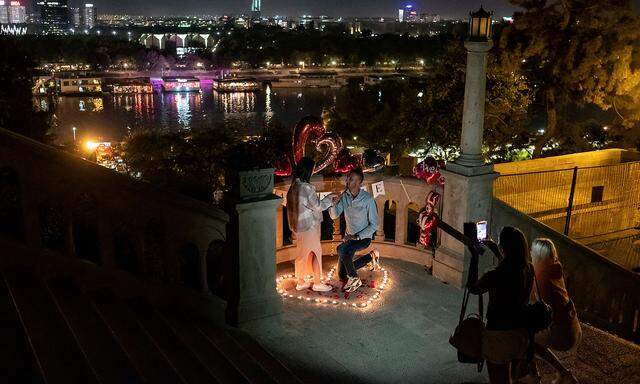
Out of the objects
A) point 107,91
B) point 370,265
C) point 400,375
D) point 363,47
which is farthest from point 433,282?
point 363,47

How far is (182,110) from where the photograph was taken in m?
98.5

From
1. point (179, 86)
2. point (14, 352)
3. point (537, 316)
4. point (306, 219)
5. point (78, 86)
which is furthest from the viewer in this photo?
point (179, 86)

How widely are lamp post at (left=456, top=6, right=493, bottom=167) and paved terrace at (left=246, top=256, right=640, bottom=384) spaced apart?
6.53 feet

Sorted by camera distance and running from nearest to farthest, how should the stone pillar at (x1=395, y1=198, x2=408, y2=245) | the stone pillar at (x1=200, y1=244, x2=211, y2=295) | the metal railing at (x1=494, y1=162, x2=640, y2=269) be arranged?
the stone pillar at (x1=200, y1=244, x2=211, y2=295) < the stone pillar at (x1=395, y1=198, x2=408, y2=245) < the metal railing at (x1=494, y1=162, x2=640, y2=269)

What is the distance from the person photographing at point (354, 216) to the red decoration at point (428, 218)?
128 centimetres

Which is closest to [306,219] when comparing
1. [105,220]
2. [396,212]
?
[396,212]

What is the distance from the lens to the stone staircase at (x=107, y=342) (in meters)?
4.89

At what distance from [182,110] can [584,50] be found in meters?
86.2

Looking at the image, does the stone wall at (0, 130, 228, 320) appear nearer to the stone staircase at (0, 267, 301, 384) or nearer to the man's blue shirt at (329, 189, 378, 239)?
the stone staircase at (0, 267, 301, 384)

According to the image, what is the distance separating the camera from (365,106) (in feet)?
131

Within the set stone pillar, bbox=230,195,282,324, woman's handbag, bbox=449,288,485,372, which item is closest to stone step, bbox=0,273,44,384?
stone pillar, bbox=230,195,282,324

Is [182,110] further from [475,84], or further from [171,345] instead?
[171,345]

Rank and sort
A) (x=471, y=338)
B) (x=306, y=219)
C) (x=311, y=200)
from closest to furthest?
1. (x=471, y=338)
2. (x=311, y=200)
3. (x=306, y=219)

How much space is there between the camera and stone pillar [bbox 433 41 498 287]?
8.46 meters
